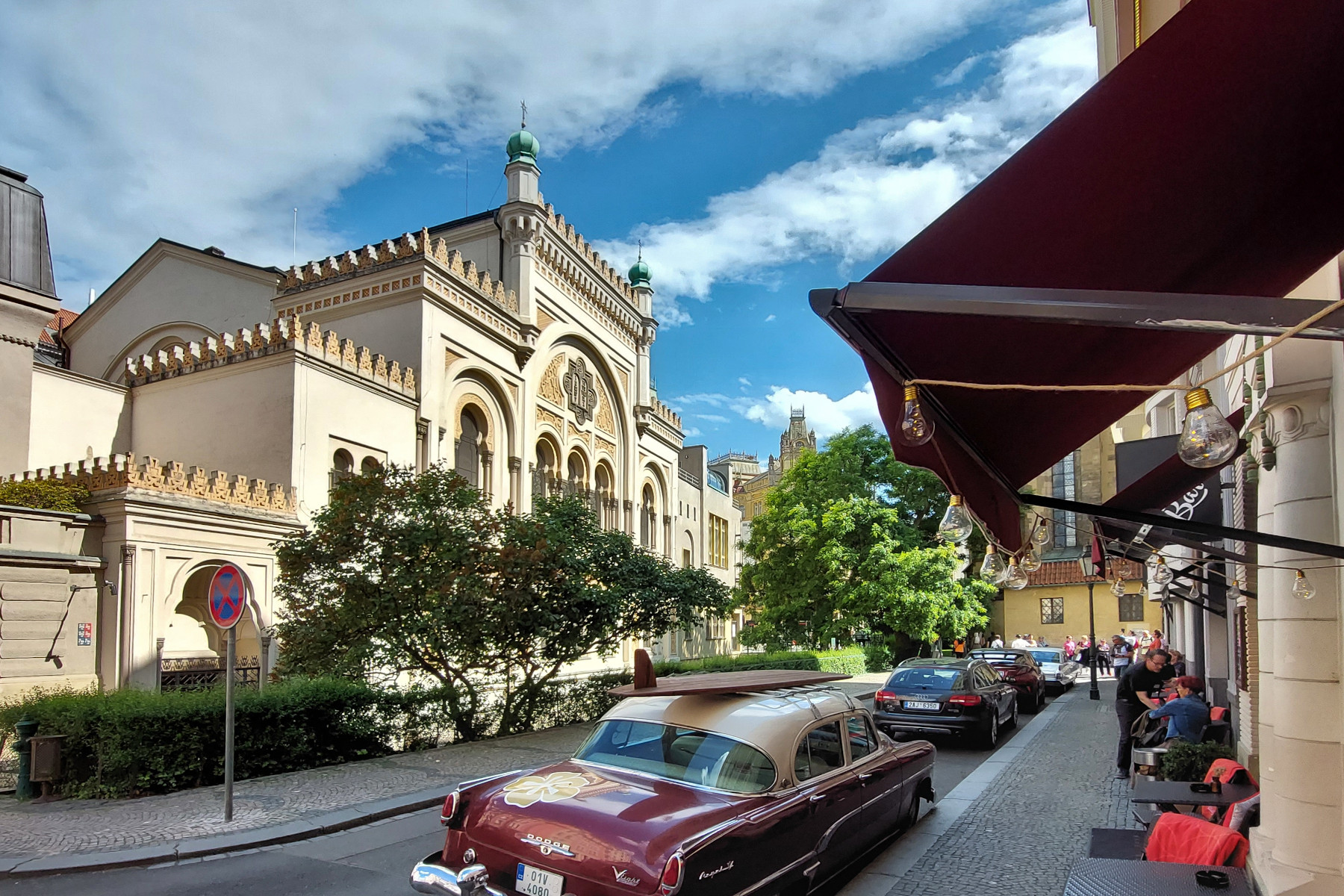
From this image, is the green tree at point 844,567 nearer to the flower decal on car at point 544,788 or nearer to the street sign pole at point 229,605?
the street sign pole at point 229,605

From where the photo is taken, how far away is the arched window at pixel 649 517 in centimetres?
4016

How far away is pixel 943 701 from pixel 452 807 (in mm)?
10096

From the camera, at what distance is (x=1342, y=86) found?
250 cm

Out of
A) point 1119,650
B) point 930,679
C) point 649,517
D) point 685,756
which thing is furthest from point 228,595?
point 1119,650

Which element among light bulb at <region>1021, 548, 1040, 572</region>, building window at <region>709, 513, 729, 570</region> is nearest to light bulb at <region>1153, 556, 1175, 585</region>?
light bulb at <region>1021, 548, 1040, 572</region>

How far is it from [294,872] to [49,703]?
5.43 metres

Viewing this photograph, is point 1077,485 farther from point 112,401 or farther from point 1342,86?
point 1342,86

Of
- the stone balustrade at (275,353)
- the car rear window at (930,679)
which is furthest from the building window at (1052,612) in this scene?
the stone balustrade at (275,353)

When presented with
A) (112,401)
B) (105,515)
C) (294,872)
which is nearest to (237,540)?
(105,515)

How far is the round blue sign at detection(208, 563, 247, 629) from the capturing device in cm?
879

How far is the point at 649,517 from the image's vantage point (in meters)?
40.9

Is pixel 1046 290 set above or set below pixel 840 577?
above

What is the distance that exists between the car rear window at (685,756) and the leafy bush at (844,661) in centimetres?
2273

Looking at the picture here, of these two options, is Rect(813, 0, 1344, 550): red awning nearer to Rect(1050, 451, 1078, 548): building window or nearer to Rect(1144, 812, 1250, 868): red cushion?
Rect(1144, 812, 1250, 868): red cushion
